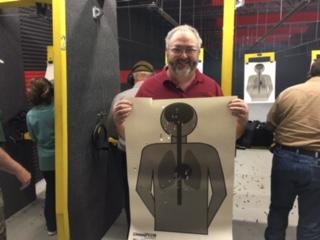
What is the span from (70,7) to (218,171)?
1308 mm

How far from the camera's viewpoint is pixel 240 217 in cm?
301

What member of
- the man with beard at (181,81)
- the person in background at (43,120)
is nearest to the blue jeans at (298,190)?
the man with beard at (181,81)

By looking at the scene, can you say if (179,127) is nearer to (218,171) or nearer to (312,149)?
(218,171)

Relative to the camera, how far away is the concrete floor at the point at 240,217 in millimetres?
2656

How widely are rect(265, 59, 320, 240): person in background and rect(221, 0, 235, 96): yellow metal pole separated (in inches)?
14.7

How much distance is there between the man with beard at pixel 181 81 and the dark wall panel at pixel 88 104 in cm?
69

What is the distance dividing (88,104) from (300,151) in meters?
1.46

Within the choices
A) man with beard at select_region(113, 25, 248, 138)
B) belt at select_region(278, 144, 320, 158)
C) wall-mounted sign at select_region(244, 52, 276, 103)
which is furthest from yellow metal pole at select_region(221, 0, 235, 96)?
wall-mounted sign at select_region(244, 52, 276, 103)

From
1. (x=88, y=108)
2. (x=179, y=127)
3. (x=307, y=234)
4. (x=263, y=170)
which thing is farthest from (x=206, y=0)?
(x=179, y=127)

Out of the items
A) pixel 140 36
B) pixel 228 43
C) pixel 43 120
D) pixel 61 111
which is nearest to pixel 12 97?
pixel 43 120

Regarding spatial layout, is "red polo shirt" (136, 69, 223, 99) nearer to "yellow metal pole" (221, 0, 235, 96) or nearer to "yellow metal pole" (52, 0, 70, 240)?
"yellow metal pole" (52, 0, 70, 240)

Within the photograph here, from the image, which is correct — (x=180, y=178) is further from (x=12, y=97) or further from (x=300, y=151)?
(x=12, y=97)

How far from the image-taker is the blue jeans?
6.48 ft

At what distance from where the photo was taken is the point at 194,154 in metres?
1.28
